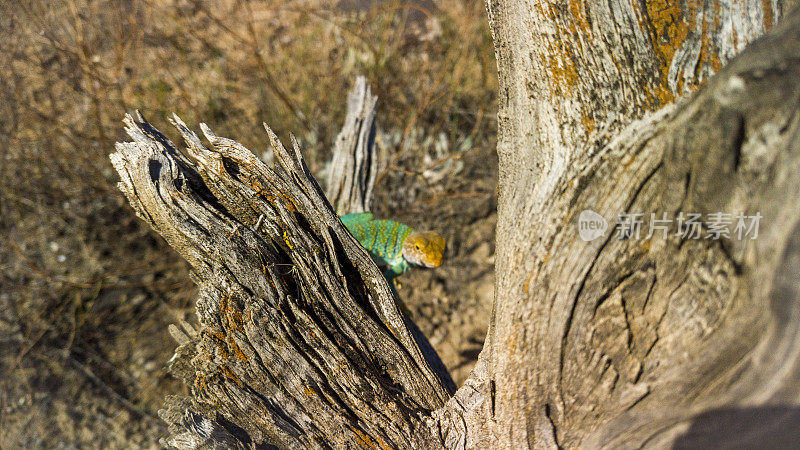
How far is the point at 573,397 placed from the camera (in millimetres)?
1253

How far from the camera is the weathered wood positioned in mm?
2543

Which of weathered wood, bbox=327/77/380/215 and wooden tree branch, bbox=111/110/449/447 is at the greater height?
weathered wood, bbox=327/77/380/215

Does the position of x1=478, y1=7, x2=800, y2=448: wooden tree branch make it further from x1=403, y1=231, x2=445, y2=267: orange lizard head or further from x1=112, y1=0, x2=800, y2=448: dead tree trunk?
x1=403, y1=231, x2=445, y2=267: orange lizard head

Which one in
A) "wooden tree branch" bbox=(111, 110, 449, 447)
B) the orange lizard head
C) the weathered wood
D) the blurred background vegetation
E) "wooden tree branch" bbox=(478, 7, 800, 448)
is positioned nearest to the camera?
"wooden tree branch" bbox=(478, 7, 800, 448)

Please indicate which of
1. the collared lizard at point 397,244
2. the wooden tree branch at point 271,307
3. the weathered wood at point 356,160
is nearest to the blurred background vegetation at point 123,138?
the weathered wood at point 356,160

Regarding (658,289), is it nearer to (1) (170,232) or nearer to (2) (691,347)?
(2) (691,347)

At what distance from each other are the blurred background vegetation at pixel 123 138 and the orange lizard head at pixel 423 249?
1.11 meters

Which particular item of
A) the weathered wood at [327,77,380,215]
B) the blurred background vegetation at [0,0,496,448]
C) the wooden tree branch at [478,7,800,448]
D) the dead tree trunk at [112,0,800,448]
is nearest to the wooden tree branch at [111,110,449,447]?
the dead tree trunk at [112,0,800,448]

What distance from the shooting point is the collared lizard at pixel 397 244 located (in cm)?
185

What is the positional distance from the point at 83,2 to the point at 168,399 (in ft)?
13.2

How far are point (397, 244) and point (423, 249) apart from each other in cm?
13

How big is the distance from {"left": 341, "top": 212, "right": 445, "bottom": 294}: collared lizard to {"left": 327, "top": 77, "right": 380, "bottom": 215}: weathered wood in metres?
0.57

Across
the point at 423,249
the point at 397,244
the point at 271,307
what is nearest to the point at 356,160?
the point at 397,244

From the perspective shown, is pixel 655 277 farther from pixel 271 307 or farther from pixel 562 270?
pixel 271 307
